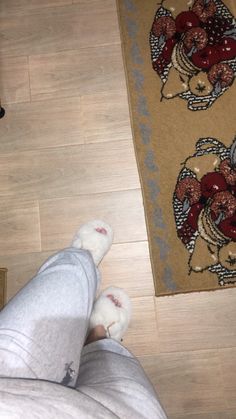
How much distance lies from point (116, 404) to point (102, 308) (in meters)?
0.46

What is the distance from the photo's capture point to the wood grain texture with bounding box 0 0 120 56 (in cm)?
131

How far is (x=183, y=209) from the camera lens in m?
1.17

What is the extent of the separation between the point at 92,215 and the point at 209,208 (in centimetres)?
33

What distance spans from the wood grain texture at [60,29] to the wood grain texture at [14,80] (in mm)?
29

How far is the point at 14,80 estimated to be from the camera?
4.26ft

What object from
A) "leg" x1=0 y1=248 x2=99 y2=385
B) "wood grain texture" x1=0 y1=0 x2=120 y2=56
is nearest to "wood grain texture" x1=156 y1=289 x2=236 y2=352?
"leg" x1=0 y1=248 x2=99 y2=385

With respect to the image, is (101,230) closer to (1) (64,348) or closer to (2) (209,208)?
(2) (209,208)

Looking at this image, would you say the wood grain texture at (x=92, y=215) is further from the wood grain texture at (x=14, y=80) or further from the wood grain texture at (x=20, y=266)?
the wood grain texture at (x=14, y=80)

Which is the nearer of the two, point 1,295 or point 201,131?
point 1,295

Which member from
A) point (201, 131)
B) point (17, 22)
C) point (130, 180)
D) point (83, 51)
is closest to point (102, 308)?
point (130, 180)

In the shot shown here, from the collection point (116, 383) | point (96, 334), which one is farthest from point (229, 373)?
point (116, 383)

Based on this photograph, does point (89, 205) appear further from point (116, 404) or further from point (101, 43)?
point (116, 404)

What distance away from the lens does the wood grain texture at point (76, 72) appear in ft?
4.18

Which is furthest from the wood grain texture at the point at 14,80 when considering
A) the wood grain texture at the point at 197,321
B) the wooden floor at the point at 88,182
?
the wood grain texture at the point at 197,321
